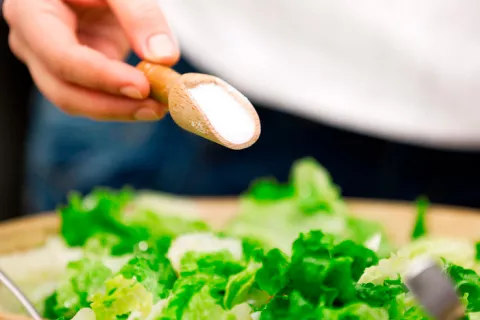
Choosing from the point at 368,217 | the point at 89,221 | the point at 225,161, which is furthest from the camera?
the point at 225,161

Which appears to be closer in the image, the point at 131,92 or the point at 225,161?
the point at 131,92

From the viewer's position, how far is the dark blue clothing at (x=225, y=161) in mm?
1248

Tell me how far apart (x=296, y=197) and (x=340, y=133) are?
0.20 m

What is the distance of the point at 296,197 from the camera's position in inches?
43.9

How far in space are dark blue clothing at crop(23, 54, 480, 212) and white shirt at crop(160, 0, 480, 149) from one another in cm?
9

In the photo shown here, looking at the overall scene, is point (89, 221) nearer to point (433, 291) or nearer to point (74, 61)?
point (74, 61)

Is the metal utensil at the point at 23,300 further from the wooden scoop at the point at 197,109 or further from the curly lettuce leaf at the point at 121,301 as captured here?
the wooden scoop at the point at 197,109

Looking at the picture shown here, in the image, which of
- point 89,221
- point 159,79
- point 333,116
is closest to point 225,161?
point 333,116

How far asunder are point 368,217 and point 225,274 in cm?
51

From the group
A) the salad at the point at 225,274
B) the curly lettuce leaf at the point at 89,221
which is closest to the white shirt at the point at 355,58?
the salad at the point at 225,274

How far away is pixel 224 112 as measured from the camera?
0.56 meters

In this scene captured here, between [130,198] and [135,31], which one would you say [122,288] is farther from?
[130,198]

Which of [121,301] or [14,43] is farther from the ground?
[14,43]

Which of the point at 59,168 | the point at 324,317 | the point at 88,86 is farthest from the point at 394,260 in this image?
the point at 59,168
